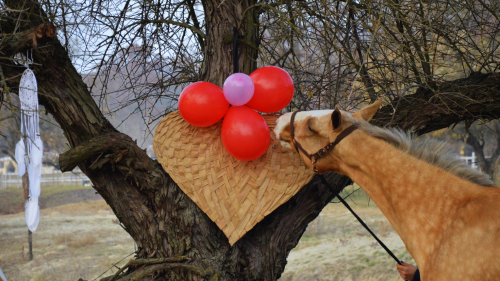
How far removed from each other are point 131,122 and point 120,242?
99.5ft

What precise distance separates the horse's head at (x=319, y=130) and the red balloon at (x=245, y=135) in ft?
0.58

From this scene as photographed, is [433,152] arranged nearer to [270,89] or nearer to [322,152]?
[322,152]

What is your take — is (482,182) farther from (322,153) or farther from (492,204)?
(322,153)

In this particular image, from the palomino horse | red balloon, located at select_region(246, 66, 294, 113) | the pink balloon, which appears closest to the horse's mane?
the palomino horse

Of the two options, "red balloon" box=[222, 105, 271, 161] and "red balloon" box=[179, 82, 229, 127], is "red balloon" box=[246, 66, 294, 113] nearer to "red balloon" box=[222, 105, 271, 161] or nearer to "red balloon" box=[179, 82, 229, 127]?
"red balloon" box=[222, 105, 271, 161]

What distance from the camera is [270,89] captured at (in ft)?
8.18

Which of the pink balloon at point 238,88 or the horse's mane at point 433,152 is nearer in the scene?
the horse's mane at point 433,152

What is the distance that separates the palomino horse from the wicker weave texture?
0.33 meters

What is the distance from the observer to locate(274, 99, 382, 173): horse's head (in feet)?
7.00

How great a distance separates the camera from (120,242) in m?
10.7

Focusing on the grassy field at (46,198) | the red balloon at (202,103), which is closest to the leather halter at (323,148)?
the red balloon at (202,103)

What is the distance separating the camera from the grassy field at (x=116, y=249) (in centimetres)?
780

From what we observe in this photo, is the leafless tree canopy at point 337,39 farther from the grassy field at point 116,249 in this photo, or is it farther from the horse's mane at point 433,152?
the grassy field at point 116,249

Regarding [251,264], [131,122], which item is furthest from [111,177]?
[131,122]
